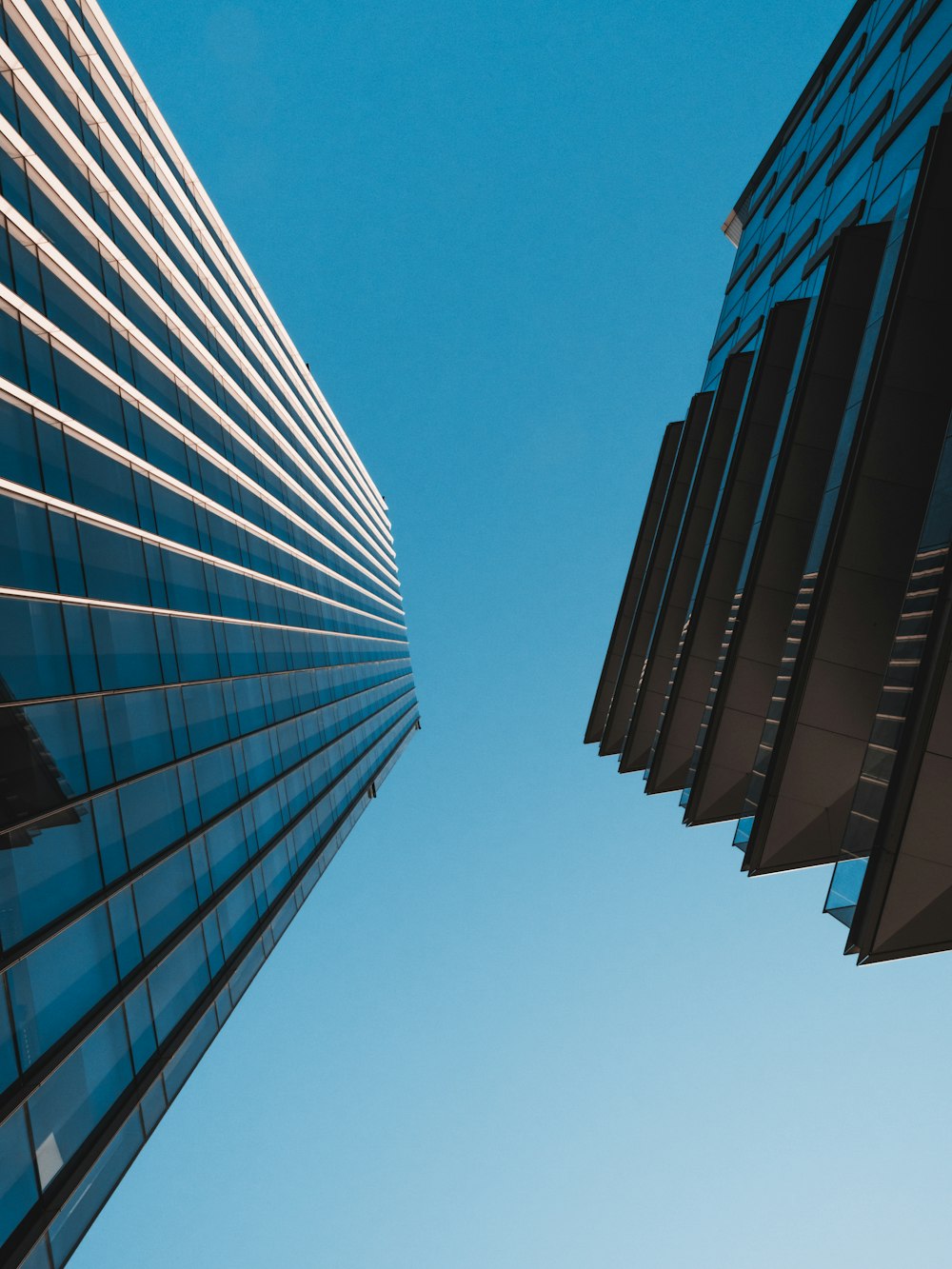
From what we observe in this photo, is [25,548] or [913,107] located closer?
[25,548]

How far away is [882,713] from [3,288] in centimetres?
1691

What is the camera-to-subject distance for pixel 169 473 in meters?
22.7

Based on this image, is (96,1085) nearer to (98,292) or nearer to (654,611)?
(98,292)

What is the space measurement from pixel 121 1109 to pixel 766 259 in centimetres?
3276

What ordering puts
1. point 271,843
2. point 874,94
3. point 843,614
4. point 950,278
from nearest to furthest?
point 950,278 → point 843,614 → point 874,94 → point 271,843

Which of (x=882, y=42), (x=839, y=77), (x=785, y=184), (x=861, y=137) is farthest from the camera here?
(x=785, y=184)

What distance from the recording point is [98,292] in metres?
19.1

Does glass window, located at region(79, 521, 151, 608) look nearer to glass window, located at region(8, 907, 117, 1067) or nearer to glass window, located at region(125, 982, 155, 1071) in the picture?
glass window, located at region(8, 907, 117, 1067)

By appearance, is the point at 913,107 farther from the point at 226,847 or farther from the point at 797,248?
the point at 226,847

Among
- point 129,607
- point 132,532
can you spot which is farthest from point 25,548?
point 132,532

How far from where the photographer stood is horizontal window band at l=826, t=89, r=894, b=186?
2123 centimetres

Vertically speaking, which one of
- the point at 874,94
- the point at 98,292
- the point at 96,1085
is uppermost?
the point at 874,94

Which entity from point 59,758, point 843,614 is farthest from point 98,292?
point 843,614

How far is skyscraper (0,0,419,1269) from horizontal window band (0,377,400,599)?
9cm
